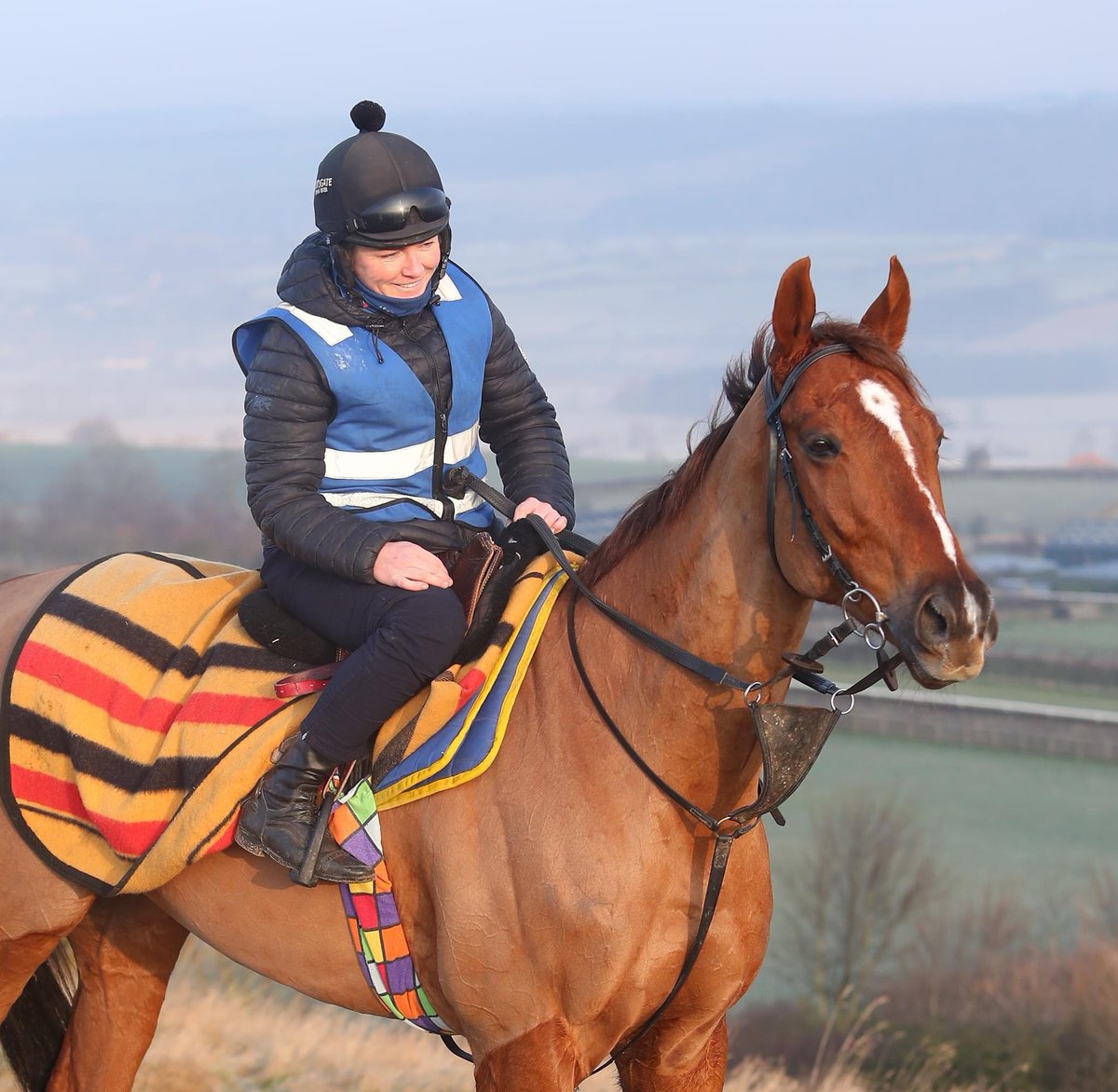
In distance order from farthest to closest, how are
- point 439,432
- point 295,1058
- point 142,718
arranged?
point 295,1058
point 142,718
point 439,432

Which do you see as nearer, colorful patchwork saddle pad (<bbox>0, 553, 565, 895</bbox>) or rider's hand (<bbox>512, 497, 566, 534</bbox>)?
colorful patchwork saddle pad (<bbox>0, 553, 565, 895</bbox>)

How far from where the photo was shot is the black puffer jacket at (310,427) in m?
3.74

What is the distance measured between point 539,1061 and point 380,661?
1059mm

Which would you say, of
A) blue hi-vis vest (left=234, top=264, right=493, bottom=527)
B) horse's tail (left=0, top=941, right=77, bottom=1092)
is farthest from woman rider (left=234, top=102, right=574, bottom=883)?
horse's tail (left=0, top=941, right=77, bottom=1092)

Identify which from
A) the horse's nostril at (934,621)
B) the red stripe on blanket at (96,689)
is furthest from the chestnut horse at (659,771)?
the red stripe on blanket at (96,689)

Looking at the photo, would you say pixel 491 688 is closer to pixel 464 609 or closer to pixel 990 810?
pixel 464 609

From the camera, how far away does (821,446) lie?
303 centimetres

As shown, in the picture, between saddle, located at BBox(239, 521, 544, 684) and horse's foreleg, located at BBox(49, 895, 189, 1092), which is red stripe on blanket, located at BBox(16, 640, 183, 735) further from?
horse's foreleg, located at BBox(49, 895, 189, 1092)

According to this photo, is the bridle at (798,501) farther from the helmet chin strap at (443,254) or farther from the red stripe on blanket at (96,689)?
the red stripe on blanket at (96,689)

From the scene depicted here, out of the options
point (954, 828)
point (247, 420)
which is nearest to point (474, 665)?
point (247, 420)

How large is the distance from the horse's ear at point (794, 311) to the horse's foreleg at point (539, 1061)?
1.72 metres

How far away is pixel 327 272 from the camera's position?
3.90 m

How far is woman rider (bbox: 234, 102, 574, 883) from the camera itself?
12.0ft

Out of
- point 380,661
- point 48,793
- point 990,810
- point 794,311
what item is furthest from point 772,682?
point 990,810
